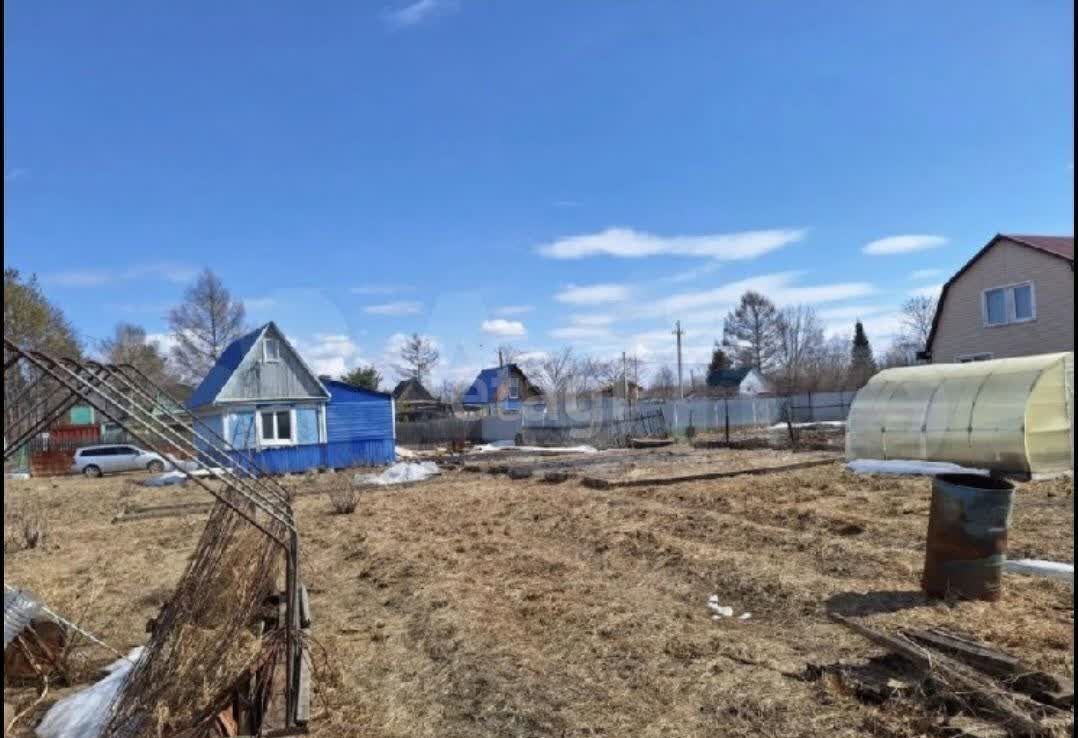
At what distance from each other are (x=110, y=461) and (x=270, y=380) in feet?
29.8

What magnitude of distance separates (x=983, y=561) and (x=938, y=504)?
1.75 feet

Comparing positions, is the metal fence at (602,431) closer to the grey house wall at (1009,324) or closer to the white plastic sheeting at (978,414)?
the grey house wall at (1009,324)

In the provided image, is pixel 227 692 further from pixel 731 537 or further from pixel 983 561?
pixel 731 537

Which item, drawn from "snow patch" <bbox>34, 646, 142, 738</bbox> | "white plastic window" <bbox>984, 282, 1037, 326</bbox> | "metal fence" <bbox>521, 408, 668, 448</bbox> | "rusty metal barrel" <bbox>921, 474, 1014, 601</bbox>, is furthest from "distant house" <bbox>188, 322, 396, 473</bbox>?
"white plastic window" <bbox>984, 282, 1037, 326</bbox>

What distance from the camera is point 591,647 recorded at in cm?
550

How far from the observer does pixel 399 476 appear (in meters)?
21.3

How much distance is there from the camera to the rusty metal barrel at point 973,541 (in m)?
5.91

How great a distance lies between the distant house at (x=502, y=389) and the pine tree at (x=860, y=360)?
78.5 ft

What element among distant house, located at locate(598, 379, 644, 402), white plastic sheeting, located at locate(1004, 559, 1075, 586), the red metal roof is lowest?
white plastic sheeting, located at locate(1004, 559, 1075, 586)

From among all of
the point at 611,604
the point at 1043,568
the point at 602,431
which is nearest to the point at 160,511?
the point at 611,604

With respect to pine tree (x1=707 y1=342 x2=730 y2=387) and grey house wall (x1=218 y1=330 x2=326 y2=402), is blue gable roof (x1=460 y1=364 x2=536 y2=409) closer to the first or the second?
pine tree (x1=707 y1=342 x2=730 y2=387)

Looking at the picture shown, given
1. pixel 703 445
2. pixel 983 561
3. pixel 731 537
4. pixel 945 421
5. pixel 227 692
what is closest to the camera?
pixel 227 692

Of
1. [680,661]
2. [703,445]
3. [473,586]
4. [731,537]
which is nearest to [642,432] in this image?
[703,445]

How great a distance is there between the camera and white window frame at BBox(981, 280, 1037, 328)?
24.9 m
